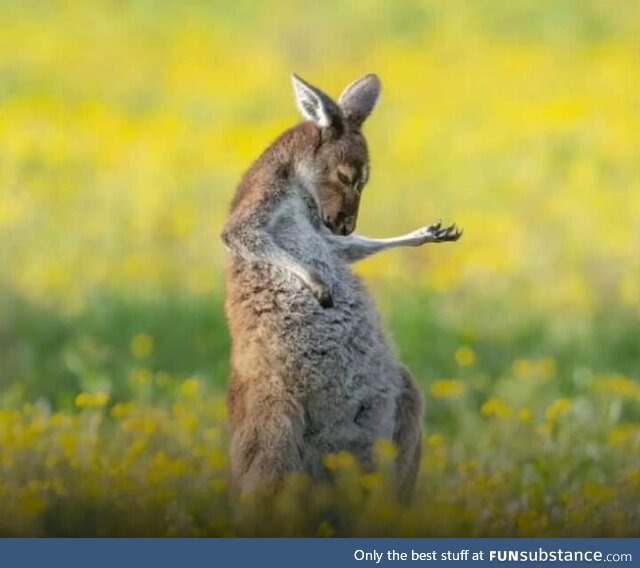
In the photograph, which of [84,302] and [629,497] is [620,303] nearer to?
[84,302]

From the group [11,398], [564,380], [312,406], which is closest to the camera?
[312,406]

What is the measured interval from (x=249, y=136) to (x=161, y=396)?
262 inches

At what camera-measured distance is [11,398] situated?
1014 centimetres

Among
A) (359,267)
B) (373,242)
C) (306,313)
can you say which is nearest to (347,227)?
(373,242)

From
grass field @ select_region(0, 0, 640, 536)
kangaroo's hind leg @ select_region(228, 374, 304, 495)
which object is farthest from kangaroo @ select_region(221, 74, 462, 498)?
grass field @ select_region(0, 0, 640, 536)

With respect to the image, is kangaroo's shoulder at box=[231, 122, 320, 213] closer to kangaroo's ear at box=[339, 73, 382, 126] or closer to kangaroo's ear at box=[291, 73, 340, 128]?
kangaroo's ear at box=[291, 73, 340, 128]

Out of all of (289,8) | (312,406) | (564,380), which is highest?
(289,8)

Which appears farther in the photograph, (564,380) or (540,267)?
Answer: (540,267)

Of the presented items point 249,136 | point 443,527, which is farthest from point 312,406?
point 249,136

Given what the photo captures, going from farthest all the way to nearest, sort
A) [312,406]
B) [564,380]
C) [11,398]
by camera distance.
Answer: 1. [564,380]
2. [11,398]
3. [312,406]

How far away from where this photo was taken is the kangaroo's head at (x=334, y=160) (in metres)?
7.02

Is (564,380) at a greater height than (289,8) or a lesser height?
lesser

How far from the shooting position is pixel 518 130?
17453 mm

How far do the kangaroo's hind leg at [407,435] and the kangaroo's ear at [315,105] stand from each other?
103 cm
